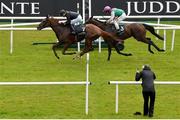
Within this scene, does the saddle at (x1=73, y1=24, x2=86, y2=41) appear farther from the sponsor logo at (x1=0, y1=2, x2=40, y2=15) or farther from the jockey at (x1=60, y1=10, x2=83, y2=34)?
the sponsor logo at (x1=0, y1=2, x2=40, y2=15)

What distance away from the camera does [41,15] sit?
18312mm

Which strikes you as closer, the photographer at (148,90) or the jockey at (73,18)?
the photographer at (148,90)

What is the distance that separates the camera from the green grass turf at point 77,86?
1555cm

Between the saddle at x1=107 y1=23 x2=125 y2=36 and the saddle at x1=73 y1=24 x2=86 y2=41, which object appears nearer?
the saddle at x1=73 y1=24 x2=86 y2=41

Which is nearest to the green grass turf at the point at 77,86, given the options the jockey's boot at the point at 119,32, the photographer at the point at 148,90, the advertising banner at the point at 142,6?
the photographer at the point at 148,90

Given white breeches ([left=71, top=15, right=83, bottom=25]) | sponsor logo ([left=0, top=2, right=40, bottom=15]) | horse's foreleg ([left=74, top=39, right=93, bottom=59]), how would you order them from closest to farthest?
1. horse's foreleg ([left=74, top=39, right=93, bottom=59])
2. white breeches ([left=71, top=15, right=83, bottom=25])
3. sponsor logo ([left=0, top=2, right=40, bottom=15])

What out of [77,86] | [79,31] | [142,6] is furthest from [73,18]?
[142,6]

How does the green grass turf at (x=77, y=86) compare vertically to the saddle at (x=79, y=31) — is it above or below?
below

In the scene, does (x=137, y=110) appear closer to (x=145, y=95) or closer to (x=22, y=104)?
(x=145, y=95)

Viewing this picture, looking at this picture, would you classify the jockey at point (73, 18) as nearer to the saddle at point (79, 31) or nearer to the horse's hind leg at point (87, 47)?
Answer: the saddle at point (79, 31)

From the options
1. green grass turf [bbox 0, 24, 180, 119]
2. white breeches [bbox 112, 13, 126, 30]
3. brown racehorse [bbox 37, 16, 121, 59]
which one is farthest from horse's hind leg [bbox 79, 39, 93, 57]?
Answer: white breeches [bbox 112, 13, 126, 30]

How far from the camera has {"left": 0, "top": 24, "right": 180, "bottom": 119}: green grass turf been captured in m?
15.5

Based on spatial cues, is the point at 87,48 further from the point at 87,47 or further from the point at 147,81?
the point at 147,81

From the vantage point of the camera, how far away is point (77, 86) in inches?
698
